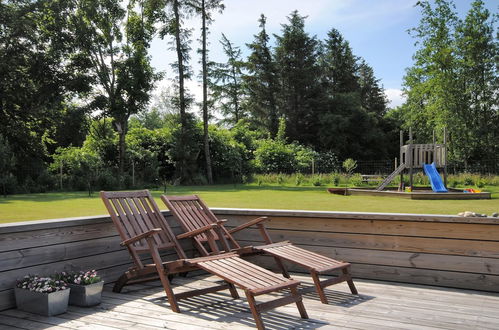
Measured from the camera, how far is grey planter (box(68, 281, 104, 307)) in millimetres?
3723

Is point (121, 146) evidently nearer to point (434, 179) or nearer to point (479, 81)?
point (434, 179)

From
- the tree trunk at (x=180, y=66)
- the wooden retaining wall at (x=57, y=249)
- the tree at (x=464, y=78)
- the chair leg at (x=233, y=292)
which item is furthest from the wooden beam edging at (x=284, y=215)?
the tree at (x=464, y=78)

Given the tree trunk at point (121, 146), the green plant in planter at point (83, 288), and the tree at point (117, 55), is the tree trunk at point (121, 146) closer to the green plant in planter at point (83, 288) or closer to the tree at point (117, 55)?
the tree at point (117, 55)

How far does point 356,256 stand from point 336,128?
3024cm

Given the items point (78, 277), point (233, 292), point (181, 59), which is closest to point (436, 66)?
point (181, 59)

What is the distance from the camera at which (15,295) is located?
12.0 ft

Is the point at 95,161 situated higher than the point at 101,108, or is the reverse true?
the point at 101,108

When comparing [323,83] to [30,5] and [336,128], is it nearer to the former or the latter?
[336,128]

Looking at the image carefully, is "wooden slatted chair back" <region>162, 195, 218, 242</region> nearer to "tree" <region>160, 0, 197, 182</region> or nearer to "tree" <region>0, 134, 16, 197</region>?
"tree" <region>0, 134, 16, 197</region>

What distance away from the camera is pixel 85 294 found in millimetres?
3711

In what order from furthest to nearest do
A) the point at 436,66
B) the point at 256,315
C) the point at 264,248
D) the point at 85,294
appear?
1. the point at 436,66
2. the point at 264,248
3. the point at 85,294
4. the point at 256,315

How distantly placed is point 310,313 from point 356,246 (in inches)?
52.5

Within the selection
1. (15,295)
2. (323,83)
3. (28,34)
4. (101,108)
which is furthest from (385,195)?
(323,83)

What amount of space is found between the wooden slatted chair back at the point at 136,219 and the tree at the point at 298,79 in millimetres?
31354
